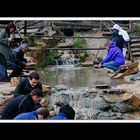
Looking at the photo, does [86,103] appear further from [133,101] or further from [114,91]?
[133,101]

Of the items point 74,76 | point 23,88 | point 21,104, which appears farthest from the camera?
point 74,76

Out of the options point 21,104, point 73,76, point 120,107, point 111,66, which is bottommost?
point 120,107

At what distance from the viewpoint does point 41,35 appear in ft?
24.1

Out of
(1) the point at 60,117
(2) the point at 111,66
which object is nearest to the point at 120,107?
(2) the point at 111,66

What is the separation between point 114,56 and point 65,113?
790mm

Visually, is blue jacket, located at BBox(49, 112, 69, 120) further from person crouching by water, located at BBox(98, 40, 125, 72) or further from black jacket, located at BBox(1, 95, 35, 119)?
person crouching by water, located at BBox(98, 40, 125, 72)

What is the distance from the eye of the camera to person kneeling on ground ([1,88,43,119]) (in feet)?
20.3

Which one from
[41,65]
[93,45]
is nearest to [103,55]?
[93,45]

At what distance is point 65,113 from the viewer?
20.8 feet

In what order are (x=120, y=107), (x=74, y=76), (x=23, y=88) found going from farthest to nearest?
(x=74, y=76), (x=120, y=107), (x=23, y=88)

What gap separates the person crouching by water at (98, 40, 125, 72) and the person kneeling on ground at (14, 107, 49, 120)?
2.98 feet

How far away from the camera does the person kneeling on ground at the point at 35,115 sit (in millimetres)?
6078

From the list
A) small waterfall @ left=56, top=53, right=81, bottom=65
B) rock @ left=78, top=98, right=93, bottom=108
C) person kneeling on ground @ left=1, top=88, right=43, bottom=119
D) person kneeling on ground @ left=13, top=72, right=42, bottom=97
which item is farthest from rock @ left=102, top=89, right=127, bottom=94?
person kneeling on ground @ left=1, top=88, right=43, bottom=119
